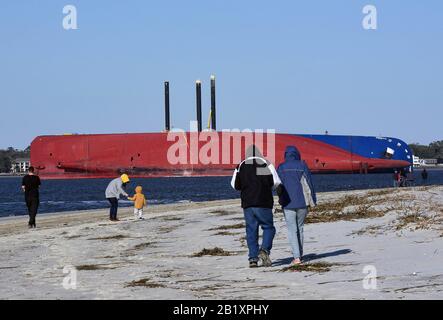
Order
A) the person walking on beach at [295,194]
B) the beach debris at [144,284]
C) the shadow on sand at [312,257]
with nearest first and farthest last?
the beach debris at [144,284] → the person walking on beach at [295,194] → the shadow on sand at [312,257]

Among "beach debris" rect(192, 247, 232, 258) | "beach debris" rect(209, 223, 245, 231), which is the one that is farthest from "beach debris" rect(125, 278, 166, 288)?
"beach debris" rect(209, 223, 245, 231)

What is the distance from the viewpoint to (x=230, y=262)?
31.5 ft

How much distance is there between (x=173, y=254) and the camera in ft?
36.1

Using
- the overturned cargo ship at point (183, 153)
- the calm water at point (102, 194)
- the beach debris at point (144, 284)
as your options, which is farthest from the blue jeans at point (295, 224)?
the overturned cargo ship at point (183, 153)

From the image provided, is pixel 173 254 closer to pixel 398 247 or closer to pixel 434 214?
pixel 398 247

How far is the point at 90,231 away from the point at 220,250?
6181 millimetres

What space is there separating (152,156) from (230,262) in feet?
237

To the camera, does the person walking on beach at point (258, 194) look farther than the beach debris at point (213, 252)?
No

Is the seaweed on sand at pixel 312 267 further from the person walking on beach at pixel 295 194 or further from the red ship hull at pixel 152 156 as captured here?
the red ship hull at pixel 152 156

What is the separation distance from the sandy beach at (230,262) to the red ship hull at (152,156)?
6469 cm

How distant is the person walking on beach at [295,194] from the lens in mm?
9172

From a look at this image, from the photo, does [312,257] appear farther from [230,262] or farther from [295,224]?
[230,262]
